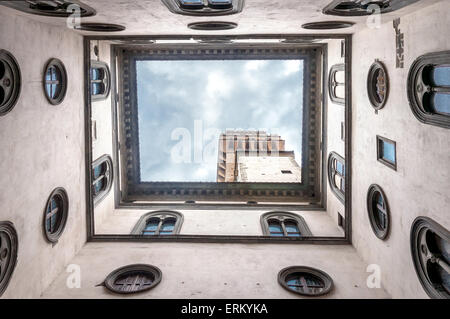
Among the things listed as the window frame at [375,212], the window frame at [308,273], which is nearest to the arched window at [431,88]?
the window frame at [375,212]

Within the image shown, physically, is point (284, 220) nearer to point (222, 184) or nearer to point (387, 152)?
point (222, 184)

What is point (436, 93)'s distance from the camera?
9188 mm

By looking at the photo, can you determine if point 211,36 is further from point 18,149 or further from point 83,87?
point 18,149

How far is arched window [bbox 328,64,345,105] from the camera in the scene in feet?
55.0

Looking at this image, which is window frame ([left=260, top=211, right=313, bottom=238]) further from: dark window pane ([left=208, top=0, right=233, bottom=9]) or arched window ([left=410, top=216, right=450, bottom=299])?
dark window pane ([left=208, top=0, right=233, bottom=9])

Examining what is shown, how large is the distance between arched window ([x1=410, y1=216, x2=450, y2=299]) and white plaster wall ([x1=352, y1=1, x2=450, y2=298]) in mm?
276

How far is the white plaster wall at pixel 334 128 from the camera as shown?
16945 mm

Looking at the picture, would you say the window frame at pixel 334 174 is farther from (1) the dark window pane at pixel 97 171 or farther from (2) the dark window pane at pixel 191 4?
(1) the dark window pane at pixel 97 171

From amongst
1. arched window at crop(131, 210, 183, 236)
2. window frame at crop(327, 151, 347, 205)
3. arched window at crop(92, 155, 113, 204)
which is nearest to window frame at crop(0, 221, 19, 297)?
arched window at crop(92, 155, 113, 204)

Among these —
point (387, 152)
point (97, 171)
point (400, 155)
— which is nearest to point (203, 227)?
point (97, 171)

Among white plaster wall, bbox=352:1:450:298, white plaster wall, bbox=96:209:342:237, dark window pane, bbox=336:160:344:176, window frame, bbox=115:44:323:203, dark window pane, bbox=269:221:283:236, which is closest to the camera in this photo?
white plaster wall, bbox=352:1:450:298

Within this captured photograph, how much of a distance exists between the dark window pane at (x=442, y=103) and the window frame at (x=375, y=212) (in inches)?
162

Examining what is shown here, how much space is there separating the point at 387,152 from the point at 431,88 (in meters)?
3.36
